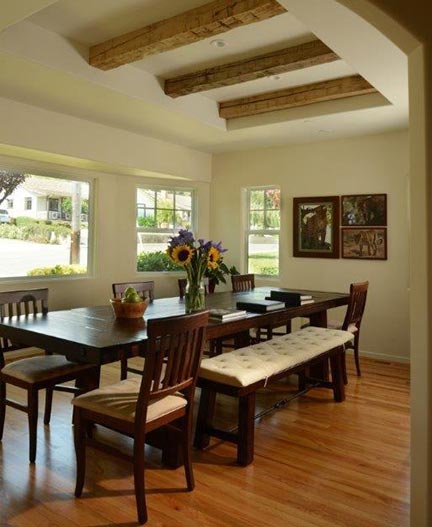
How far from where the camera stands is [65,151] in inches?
179

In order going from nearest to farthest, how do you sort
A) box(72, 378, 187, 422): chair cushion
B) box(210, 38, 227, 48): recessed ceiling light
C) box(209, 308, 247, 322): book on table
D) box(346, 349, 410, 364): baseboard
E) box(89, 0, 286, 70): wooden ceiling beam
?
1. box(72, 378, 187, 422): chair cushion
2. box(89, 0, 286, 70): wooden ceiling beam
3. box(209, 308, 247, 322): book on table
4. box(210, 38, 227, 48): recessed ceiling light
5. box(346, 349, 410, 364): baseboard

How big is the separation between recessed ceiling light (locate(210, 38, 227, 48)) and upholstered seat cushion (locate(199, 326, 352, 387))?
2228mm

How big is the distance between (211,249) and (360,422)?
1646mm

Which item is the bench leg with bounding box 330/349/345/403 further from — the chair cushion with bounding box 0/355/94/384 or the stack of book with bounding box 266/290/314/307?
the chair cushion with bounding box 0/355/94/384

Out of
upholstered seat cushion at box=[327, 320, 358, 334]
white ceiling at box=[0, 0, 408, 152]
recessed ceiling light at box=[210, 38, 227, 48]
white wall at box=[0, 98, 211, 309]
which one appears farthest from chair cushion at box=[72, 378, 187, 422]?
white wall at box=[0, 98, 211, 309]

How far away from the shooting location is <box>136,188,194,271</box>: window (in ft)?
19.8

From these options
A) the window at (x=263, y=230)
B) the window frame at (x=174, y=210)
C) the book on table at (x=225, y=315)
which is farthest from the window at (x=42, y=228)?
the book on table at (x=225, y=315)

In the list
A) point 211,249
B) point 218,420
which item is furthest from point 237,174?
point 218,420

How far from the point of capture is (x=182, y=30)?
9.45 ft

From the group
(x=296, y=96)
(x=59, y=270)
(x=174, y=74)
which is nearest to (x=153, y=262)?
(x=59, y=270)

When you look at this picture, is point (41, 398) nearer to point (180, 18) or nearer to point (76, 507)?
point (76, 507)

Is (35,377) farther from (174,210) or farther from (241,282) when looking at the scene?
(174,210)

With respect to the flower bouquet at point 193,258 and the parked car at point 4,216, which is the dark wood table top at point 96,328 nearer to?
the flower bouquet at point 193,258

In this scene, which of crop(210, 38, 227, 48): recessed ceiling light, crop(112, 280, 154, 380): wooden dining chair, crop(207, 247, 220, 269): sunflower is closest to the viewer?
crop(207, 247, 220, 269): sunflower
